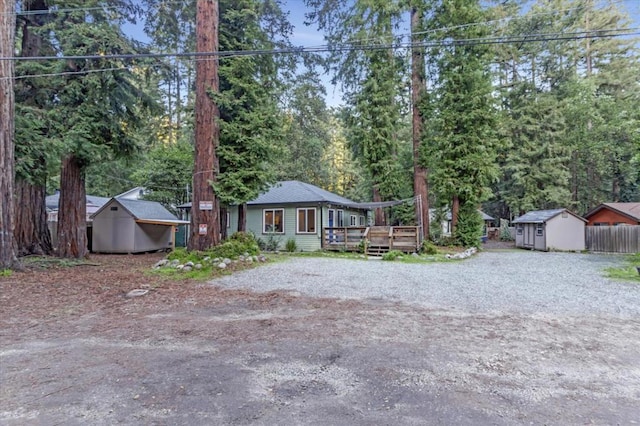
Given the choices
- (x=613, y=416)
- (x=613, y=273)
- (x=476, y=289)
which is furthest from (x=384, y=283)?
(x=613, y=273)

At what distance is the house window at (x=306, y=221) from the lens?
52.6 ft

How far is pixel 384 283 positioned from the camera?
25.0 feet

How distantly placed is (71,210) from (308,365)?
35.2ft

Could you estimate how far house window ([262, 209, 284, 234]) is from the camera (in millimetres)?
16672

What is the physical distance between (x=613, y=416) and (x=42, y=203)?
13965 mm

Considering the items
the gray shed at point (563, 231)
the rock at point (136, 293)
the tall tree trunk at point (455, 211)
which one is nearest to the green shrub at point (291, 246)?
the tall tree trunk at point (455, 211)

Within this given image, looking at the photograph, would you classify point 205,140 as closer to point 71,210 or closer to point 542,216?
point 71,210

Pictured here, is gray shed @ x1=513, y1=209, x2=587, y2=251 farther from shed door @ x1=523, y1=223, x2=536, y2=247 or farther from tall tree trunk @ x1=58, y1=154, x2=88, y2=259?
tall tree trunk @ x1=58, y1=154, x2=88, y2=259

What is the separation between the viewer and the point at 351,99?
62.6 ft

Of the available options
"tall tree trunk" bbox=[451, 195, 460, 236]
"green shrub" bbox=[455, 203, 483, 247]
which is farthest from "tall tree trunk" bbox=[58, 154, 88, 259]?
"green shrub" bbox=[455, 203, 483, 247]

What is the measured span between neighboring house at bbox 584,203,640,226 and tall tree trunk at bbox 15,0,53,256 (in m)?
24.6

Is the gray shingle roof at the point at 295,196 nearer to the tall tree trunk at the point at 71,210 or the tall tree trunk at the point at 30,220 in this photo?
the tall tree trunk at the point at 71,210

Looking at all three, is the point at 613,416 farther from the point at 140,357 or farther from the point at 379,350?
the point at 140,357

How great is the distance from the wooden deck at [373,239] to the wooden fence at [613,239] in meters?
10.3
